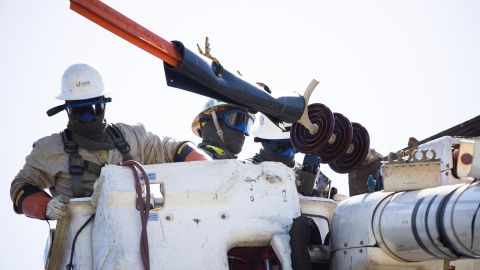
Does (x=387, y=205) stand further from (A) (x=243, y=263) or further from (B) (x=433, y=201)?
(A) (x=243, y=263)

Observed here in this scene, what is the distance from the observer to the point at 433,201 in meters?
4.59

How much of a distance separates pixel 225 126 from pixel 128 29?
419cm

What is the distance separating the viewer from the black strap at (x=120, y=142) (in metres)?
7.51

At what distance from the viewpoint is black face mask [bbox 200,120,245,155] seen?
974cm

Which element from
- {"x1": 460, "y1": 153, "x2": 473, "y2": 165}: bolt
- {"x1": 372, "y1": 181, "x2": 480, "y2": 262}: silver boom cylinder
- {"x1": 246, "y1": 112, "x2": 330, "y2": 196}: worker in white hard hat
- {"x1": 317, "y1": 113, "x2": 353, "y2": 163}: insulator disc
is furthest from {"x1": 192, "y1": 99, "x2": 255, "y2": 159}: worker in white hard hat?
{"x1": 460, "y1": 153, "x2": 473, "y2": 165}: bolt

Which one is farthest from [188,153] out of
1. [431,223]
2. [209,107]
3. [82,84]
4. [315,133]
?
[431,223]

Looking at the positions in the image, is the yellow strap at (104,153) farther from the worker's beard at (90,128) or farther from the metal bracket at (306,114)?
the metal bracket at (306,114)

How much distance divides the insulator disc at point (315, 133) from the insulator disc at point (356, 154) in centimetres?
45

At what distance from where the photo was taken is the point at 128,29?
18.5 ft

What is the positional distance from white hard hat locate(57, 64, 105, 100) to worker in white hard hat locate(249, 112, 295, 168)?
279 centimetres

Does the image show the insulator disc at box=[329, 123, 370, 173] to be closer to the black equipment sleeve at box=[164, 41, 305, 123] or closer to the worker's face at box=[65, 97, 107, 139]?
the black equipment sleeve at box=[164, 41, 305, 123]

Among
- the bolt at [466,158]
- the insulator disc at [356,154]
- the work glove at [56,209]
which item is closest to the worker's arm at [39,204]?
the work glove at [56,209]

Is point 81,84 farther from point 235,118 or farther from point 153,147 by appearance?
point 235,118

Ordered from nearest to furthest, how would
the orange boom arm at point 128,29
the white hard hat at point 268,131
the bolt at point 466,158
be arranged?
1. the bolt at point 466,158
2. the orange boom arm at point 128,29
3. the white hard hat at point 268,131
